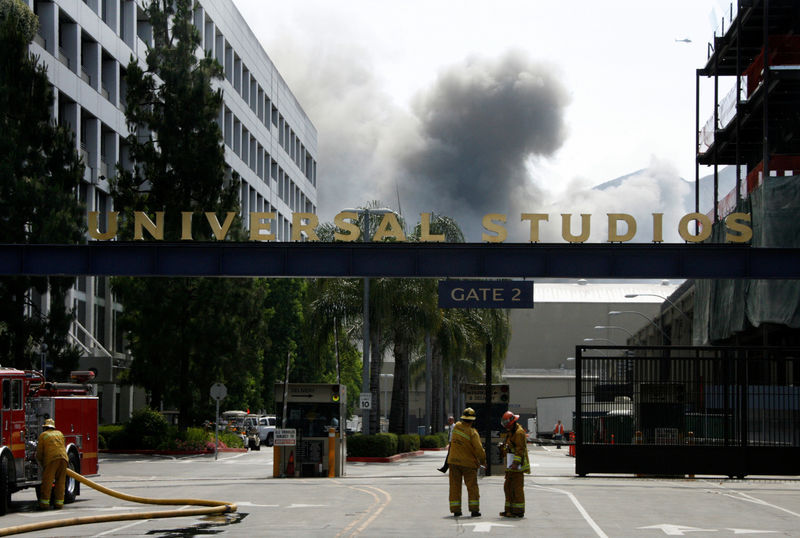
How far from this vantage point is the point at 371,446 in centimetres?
4625

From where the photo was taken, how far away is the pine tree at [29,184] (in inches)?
1618

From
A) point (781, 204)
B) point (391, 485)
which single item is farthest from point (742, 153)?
point (391, 485)

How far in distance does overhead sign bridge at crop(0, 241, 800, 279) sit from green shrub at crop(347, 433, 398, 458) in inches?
585

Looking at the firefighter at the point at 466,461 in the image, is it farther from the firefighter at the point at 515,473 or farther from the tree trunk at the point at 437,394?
the tree trunk at the point at 437,394

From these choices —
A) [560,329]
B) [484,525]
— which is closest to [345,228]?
[484,525]

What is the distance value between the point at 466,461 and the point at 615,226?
52.9 ft

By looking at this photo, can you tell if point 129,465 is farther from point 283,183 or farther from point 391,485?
point 283,183

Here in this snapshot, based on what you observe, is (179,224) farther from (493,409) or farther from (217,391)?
(493,409)

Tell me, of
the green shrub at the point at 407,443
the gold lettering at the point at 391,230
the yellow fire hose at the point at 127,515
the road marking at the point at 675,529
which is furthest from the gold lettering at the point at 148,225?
the green shrub at the point at 407,443

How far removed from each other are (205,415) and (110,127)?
16517 mm

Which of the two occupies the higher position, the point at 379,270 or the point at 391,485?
the point at 379,270

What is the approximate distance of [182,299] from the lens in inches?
2012

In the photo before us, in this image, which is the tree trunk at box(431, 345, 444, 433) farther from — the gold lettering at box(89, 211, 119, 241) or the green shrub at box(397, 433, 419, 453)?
the gold lettering at box(89, 211, 119, 241)

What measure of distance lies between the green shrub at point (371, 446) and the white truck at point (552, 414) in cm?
3137
